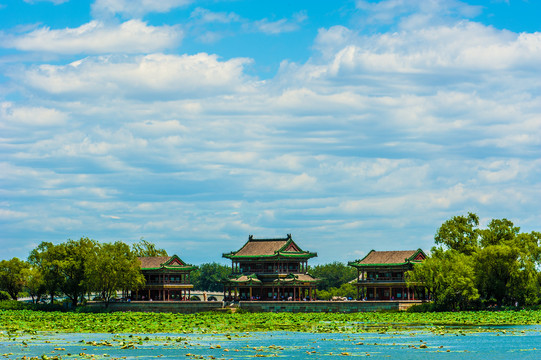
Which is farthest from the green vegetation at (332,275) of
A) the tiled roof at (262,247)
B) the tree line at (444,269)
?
the tree line at (444,269)

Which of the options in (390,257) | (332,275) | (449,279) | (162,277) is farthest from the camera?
(332,275)

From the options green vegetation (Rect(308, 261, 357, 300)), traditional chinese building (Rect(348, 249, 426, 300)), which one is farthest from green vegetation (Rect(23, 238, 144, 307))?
green vegetation (Rect(308, 261, 357, 300))

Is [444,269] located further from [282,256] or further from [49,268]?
[49,268]

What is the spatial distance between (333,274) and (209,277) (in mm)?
34618

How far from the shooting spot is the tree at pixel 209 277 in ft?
592

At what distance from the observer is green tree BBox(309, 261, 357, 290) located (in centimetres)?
15862

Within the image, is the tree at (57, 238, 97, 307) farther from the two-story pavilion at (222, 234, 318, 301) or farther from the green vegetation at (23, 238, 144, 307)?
the two-story pavilion at (222, 234, 318, 301)

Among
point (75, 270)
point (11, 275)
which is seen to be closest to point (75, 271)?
point (75, 270)

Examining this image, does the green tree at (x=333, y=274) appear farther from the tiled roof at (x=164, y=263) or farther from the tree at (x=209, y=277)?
the tiled roof at (x=164, y=263)

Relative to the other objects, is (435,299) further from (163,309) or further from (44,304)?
(44,304)

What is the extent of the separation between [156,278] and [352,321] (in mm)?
39127

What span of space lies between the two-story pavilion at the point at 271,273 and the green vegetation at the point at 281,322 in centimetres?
1941

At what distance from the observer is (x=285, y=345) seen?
53219mm

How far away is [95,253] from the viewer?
10200cm
